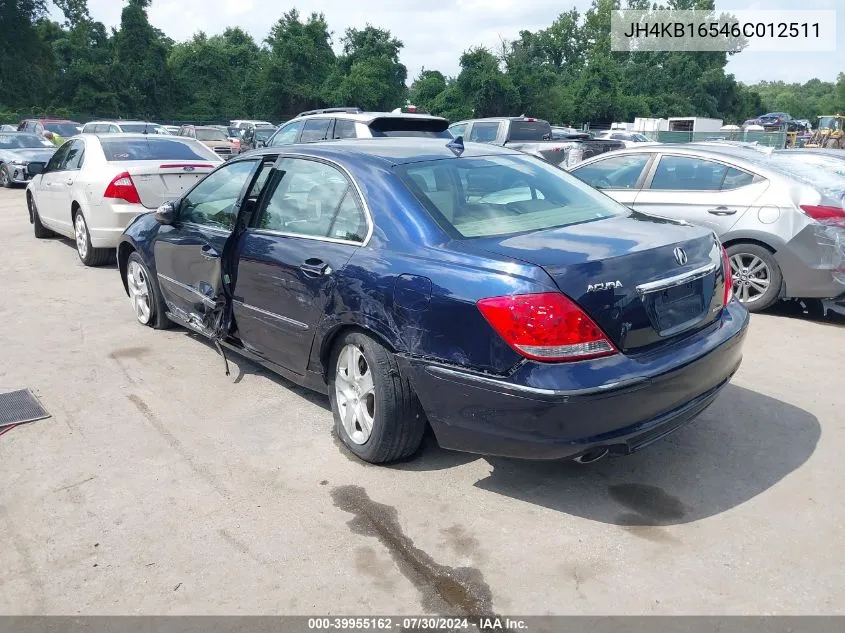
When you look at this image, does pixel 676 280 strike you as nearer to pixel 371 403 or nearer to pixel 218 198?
pixel 371 403

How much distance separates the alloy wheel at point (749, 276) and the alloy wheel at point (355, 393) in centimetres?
445

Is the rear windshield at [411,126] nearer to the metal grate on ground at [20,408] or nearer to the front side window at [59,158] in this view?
the front side window at [59,158]

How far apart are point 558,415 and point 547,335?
0.34 meters

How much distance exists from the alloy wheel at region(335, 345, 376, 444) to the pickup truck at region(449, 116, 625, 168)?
38.3 ft

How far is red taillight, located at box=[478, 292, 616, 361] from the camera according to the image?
310 centimetres

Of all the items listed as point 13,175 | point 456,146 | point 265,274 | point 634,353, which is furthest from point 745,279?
point 13,175

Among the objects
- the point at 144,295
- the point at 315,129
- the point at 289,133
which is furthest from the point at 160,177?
the point at 289,133

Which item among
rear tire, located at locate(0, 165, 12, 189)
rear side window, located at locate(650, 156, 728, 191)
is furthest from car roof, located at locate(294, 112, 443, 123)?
rear tire, located at locate(0, 165, 12, 189)

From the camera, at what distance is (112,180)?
28.0 feet

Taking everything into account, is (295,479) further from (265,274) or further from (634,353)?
(634,353)

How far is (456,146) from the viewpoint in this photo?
4461 millimetres

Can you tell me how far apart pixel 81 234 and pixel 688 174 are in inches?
283

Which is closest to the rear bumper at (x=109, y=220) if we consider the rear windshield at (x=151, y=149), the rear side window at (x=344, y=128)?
the rear windshield at (x=151, y=149)

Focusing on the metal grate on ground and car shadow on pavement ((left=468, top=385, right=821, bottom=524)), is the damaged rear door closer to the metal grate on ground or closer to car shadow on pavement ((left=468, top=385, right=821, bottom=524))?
the metal grate on ground
